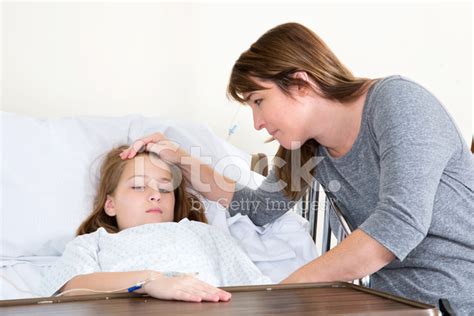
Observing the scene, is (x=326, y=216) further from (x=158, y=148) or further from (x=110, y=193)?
(x=110, y=193)

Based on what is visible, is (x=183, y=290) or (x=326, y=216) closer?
(x=183, y=290)

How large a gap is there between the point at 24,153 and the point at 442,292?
1206mm

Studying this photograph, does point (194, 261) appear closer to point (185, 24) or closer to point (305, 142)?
point (305, 142)

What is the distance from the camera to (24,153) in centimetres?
185

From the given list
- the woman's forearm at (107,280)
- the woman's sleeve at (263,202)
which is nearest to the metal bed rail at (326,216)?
the woman's sleeve at (263,202)

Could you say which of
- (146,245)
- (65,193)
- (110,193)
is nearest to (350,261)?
(146,245)

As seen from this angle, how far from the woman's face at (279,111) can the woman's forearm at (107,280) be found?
0.45 m

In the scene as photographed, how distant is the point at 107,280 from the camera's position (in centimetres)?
128

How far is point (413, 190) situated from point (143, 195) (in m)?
0.80

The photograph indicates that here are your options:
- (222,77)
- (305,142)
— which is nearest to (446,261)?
(305,142)

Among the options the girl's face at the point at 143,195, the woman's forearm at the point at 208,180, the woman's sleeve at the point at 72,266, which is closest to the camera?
the woman's sleeve at the point at 72,266

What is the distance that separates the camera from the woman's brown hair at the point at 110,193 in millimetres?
1752

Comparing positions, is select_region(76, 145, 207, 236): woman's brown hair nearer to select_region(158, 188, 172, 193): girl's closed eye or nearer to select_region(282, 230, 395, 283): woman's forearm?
select_region(158, 188, 172, 193): girl's closed eye

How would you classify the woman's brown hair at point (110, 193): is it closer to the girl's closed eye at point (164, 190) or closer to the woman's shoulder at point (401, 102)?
the girl's closed eye at point (164, 190)
